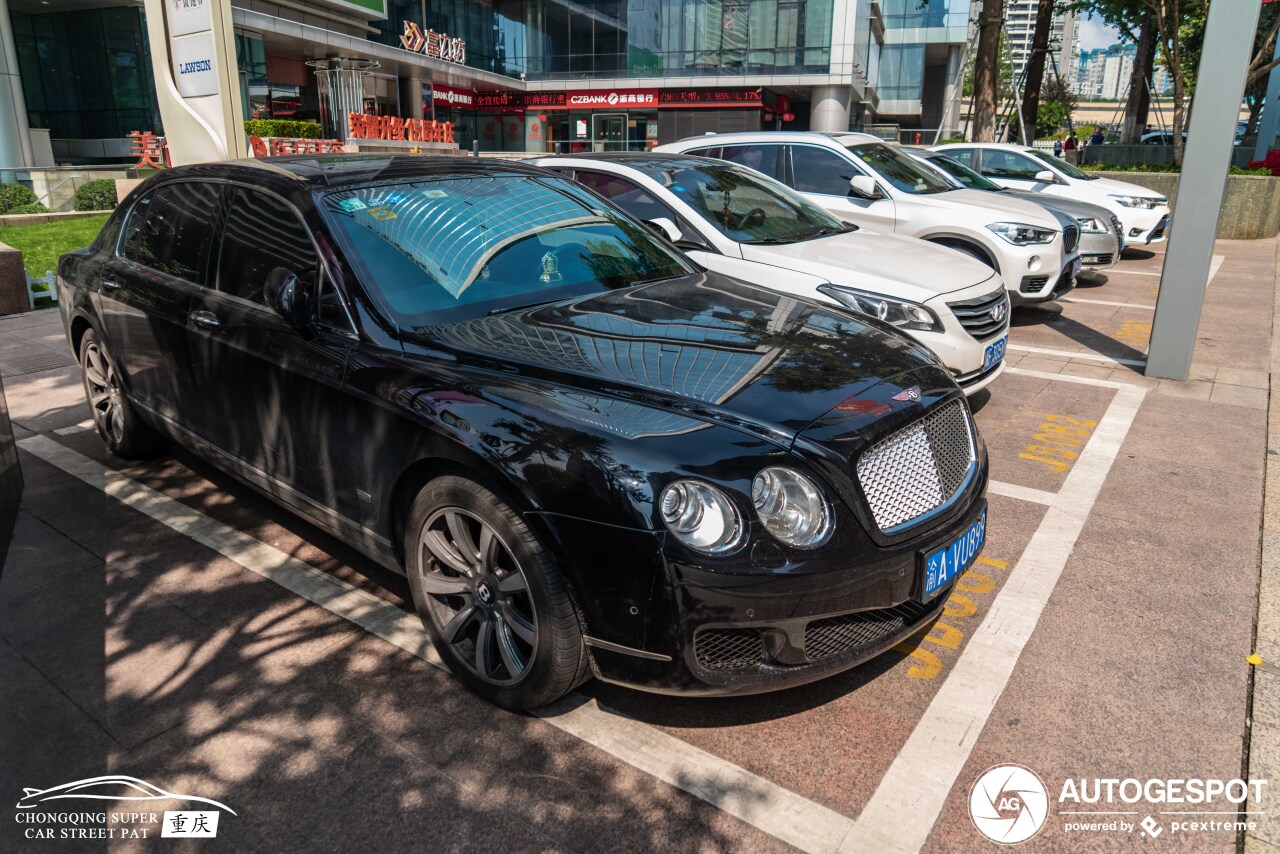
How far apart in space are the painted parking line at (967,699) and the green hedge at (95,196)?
20535 mm

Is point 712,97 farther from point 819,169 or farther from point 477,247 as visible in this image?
point 477,247

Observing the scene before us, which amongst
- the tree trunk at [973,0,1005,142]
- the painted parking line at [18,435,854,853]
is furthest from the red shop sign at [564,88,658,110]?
the painted parking line at [18,435,854,853]

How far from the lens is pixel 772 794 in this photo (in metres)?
2.70

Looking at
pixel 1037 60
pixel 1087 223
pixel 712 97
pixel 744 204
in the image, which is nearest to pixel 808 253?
pixel 744 204

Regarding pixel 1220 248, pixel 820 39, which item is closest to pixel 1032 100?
pixel 1220 248

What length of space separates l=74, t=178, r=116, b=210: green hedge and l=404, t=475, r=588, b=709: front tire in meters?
19.9

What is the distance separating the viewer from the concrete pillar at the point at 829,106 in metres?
41.4

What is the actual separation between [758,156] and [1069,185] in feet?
25.8

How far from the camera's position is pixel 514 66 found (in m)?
46.3

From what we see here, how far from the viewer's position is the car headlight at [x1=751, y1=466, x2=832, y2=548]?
8.66 feet

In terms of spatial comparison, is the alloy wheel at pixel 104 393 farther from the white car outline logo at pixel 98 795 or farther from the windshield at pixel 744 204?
the windshield at pixel 744 204

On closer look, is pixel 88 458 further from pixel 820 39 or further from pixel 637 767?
pixel 820 39

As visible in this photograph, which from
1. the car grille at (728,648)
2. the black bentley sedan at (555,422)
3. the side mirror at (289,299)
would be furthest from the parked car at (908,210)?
the car grille at (728,648)

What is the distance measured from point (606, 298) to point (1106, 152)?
30.2m
